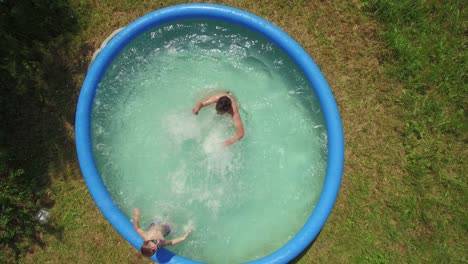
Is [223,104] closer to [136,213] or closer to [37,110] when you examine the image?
[136,213]

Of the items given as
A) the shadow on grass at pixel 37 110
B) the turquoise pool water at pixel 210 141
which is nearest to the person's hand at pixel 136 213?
the turquoise pool water at pixel 210 141

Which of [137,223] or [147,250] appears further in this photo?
[137,223]

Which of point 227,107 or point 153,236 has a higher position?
point 227,107

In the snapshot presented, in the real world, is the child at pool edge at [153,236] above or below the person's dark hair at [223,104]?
below

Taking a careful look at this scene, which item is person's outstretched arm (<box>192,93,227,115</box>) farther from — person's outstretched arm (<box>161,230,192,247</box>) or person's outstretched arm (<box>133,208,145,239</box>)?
person's outstretched arm (<box>161,230,192,247</box>)

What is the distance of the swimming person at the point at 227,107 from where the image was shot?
4628 millimetres

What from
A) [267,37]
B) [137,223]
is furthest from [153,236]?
[267,37]

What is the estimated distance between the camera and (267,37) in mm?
4805

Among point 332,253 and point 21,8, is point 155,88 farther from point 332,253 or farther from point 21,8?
point 332,253

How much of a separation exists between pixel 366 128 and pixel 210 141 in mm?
1853

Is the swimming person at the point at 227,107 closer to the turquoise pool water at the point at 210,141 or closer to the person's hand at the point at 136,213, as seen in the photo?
the turquoise pool water at the point at 210,141

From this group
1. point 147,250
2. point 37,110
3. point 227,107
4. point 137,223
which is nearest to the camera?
point 147,250

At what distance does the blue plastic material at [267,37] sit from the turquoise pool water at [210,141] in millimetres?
181

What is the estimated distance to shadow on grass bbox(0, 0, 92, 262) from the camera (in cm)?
483
